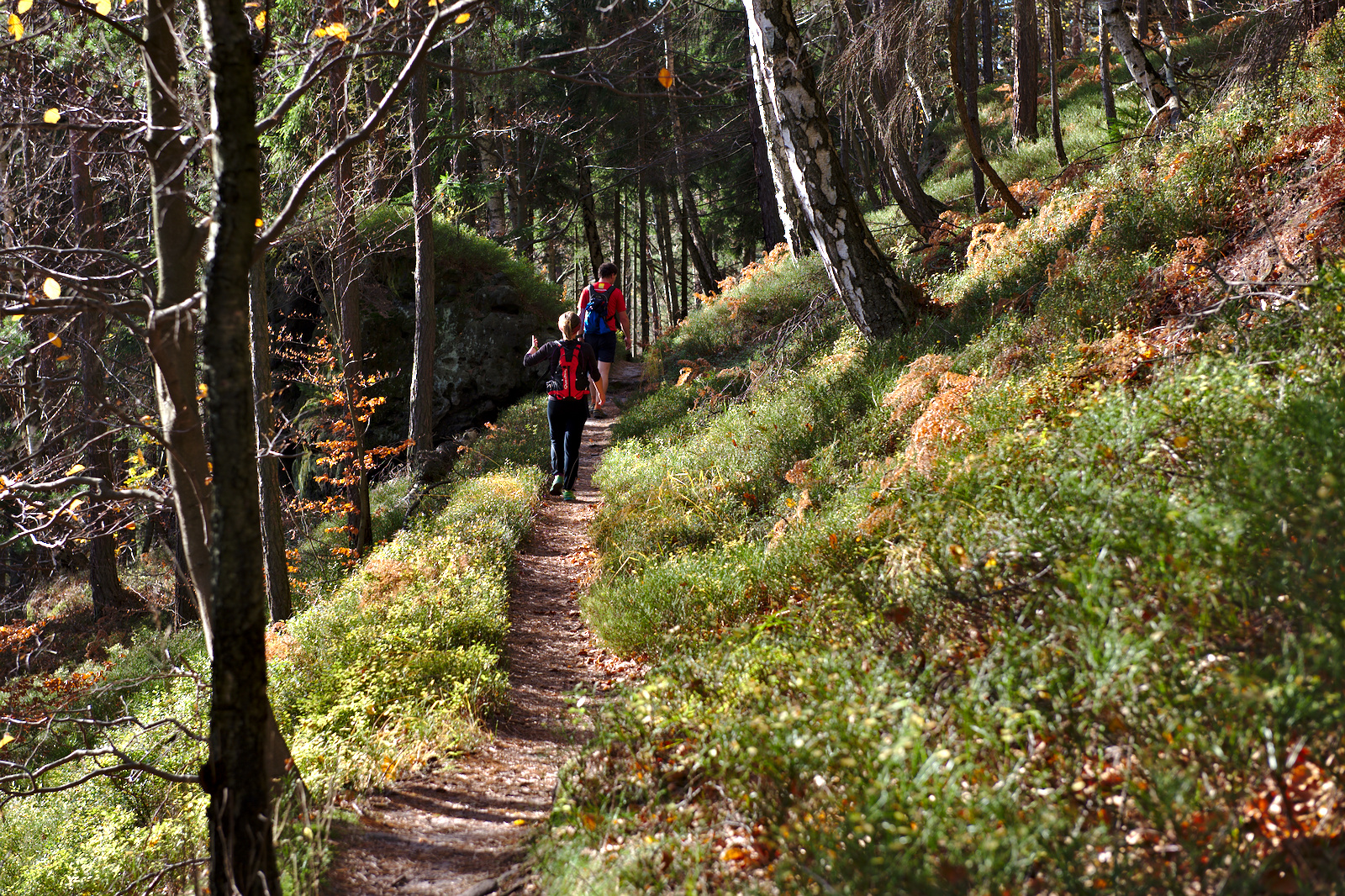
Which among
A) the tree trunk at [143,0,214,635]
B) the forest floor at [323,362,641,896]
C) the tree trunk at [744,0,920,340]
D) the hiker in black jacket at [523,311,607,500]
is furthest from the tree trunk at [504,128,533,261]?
the tree trunk at [143,0,214,635]

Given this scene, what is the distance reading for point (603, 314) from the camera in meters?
11.9

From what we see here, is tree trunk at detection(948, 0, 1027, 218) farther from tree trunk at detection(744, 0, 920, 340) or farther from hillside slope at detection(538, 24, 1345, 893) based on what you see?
hillside slope at detection(538, 24, 1345, 893)

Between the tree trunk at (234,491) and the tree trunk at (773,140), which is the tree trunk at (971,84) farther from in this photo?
the tree trunk at (234,491)

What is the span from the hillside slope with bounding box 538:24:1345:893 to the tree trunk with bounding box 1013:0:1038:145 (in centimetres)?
770

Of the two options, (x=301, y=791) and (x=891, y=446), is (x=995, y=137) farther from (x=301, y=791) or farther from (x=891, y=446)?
(x=301, y=791)

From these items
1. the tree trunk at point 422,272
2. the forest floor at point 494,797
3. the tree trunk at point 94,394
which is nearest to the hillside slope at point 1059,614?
the forest floor at point 494,797

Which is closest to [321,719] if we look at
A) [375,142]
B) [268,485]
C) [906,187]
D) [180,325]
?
[180,325]

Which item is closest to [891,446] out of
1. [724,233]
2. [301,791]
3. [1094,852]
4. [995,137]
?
[1094,852]

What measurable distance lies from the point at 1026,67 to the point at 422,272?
1191cm

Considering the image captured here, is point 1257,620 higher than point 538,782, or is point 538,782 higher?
point 1257,620

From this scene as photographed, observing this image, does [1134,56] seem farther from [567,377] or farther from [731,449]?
[567,377]

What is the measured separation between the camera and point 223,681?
301 centimetres

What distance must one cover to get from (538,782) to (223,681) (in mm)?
2157

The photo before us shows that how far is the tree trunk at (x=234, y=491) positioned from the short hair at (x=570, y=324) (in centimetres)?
596
